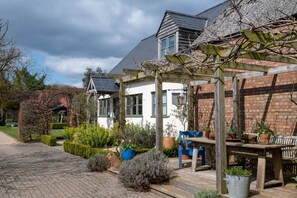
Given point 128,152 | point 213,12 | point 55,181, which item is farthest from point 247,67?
point 213,12

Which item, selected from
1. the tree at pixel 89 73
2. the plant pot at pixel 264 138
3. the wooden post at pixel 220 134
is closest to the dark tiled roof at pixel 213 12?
the plant pot at pixel 264 138

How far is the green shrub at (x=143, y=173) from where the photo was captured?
6867 mm

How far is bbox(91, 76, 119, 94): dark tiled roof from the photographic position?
19266 mm

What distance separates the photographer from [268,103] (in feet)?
29.7

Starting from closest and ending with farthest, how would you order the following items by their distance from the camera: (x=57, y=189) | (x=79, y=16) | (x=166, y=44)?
1. (x=57, y=189)
2. (x=79, y=16)
3. (x=166, y=44)

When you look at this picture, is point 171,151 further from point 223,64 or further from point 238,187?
point 238,187

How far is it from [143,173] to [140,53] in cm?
1450

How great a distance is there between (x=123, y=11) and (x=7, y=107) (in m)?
37.0

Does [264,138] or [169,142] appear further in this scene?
[169,142]

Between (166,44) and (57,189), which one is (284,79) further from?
(166,44)

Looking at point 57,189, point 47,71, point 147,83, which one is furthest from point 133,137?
point 47,71

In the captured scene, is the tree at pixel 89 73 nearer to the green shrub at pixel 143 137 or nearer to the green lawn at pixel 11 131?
the green lawn at pixel 11 131

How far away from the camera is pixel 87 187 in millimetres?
7227

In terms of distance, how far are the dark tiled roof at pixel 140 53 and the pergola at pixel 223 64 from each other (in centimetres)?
729
